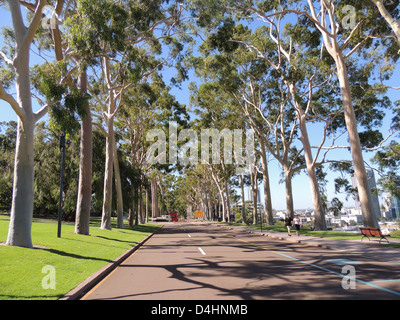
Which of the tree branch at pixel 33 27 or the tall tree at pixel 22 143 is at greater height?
the tree branch at pixel 33 27

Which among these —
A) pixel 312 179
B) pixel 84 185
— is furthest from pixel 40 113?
pixel 312 179

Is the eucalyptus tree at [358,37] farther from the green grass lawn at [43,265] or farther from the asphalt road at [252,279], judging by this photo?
the green grass lawn at [43,265]

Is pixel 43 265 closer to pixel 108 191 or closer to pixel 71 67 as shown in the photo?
pixel 71 67

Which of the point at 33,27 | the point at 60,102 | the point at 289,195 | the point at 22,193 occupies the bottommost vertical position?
the point at 22,193

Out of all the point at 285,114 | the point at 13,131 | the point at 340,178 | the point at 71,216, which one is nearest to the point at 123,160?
the point at 71,216

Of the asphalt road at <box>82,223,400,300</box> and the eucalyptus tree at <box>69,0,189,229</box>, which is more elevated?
the eucalyptus tree at <box>69,0,189,229</box>

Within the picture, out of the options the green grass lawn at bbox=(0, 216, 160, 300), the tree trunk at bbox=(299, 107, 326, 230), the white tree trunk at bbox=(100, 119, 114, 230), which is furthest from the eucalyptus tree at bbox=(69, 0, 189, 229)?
the tree trunk at bbox=(299, 107, 326, 230)

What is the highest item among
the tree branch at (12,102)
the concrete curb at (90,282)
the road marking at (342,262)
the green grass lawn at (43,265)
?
the tree branch at (12,102)

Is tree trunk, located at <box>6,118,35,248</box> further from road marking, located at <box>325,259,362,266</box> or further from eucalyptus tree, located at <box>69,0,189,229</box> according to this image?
road marking, located at <box>325,259,362,266</box>

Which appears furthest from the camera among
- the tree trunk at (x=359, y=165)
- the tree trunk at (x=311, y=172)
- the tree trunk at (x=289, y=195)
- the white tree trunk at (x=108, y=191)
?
the tree trunk at (x=289, y=195)

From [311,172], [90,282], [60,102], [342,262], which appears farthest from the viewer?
[311,172]

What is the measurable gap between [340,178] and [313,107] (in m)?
11.0

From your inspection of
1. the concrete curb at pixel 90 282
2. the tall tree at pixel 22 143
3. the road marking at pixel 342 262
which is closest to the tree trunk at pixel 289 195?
the road marking at pixel 342 262

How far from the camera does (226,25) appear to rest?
1792 centimetres
